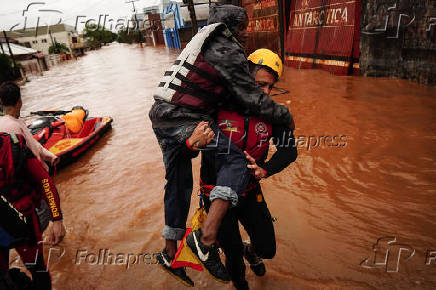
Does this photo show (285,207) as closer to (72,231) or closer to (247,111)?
(247,111)

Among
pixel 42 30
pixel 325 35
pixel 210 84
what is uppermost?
pixel 42 30

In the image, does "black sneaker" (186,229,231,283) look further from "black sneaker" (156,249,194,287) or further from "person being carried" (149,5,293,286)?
"black sneaker" (156,249,194,287)

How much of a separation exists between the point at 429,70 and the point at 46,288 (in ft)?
31.9

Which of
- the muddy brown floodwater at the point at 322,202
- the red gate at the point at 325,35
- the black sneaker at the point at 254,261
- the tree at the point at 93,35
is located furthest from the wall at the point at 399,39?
the tree at the point at 93,35

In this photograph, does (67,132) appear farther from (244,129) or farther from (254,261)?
(244,129)

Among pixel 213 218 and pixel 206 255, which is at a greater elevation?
pixel 213 218

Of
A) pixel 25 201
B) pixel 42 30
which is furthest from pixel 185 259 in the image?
pixel 42 30

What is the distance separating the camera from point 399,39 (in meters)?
8.33

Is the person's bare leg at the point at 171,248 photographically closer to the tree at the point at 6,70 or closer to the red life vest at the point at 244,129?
the red life vest at the point at 244,129

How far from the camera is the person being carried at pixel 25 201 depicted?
6.57 feet

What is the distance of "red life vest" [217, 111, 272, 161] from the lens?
1.86 metres

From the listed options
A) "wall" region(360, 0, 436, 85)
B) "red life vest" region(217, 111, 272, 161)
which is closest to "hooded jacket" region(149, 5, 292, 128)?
"red life vest" region(217, 111, 272, 161)

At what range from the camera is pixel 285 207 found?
400cm

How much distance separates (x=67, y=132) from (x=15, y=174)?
6.11m
